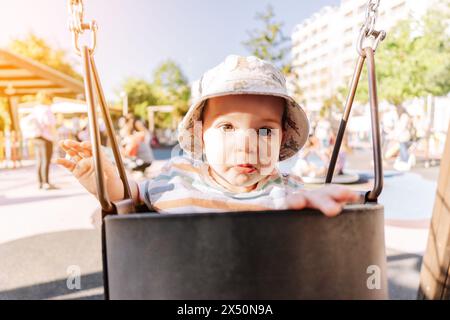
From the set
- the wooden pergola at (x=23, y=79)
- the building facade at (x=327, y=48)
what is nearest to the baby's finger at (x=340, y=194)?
the wooden pergola at (x=23, y=79)

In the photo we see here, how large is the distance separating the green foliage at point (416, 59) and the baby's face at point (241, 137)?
38.3ft

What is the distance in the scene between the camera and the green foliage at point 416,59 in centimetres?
1141

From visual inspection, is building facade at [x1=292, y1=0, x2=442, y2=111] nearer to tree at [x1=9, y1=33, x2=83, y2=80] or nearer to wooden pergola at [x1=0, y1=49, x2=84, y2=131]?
wooden pergola at [x1=0, y1=49, x2=84, y2=131]

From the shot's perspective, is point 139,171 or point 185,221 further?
point 139,171

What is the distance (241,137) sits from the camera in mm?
717

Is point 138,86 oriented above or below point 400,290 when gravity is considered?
above

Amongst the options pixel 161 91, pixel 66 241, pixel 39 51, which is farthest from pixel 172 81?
pixel 66 241

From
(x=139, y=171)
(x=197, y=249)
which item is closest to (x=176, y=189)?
(x=197, y=249)

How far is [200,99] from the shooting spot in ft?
2.55

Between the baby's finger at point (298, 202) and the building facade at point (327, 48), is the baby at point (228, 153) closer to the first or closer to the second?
the baby's finger at point (298, 202)

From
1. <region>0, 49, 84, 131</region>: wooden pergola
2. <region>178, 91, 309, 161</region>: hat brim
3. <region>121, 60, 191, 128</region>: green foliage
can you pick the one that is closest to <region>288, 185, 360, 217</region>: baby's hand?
<region>178, 91, 309, 161</region>: hat brim

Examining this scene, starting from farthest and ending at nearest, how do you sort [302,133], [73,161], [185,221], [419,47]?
[419,47] → [302,133] → [73,161] → [185,221]

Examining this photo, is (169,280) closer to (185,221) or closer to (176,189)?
(185,221)

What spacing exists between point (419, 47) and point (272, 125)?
496 inches
